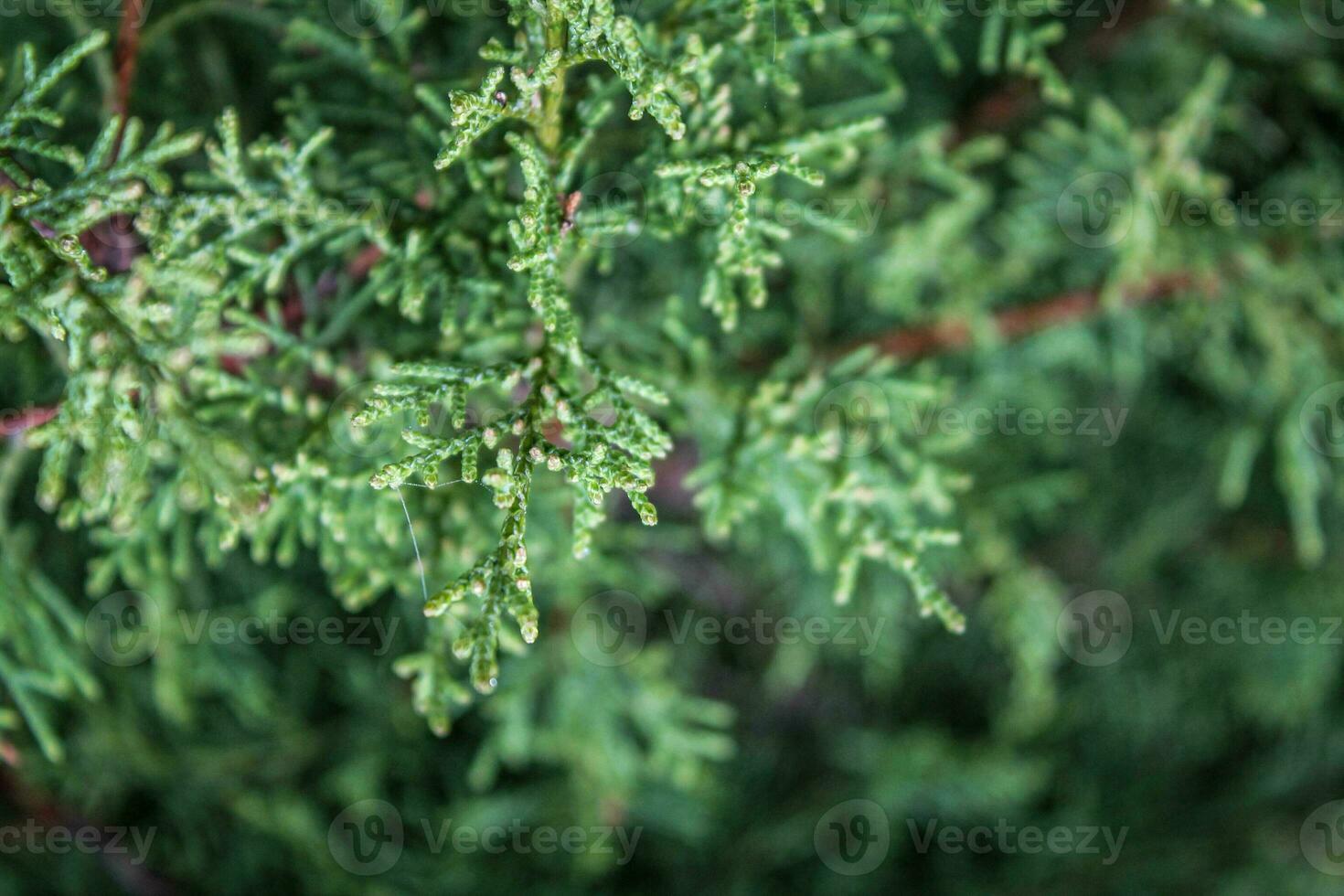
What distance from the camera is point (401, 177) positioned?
1891 mm

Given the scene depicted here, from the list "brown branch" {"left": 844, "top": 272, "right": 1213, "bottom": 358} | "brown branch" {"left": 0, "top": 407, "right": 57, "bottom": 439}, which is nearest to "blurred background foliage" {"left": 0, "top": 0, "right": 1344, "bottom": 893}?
"brown branch" {"left": 844, "top": 272, "right": 1213, "bottom": 358}

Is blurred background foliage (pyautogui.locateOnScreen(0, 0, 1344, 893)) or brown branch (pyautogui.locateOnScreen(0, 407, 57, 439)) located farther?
blurred background foliage (pyautogui.locateOnScreen(0, 0, 1344, 893))

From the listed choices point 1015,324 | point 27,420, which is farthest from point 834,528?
point 27,420

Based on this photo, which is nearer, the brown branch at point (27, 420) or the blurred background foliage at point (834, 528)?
the brown branch at point (27, 420)

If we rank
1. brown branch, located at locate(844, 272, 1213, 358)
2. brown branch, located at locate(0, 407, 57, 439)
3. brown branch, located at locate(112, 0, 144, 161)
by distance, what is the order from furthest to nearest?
1. brown branch, located at locate(844, 272, 1213, 358)
2. brown branch, located at locate(112, 0, 144, 161)
3. brown branch, located at locate(0, 407, 57, 439)

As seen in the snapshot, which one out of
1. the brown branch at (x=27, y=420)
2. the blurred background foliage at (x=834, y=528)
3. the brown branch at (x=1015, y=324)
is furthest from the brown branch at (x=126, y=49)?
the brown branch at (x=1015, y=324)

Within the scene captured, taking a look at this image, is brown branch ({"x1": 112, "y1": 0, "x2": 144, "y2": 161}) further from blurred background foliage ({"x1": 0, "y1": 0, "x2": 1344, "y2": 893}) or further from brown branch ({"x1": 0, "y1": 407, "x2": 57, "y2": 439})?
brown branch ({"x1": 0, "y1": 407, "x2": 57, "y2": 439})

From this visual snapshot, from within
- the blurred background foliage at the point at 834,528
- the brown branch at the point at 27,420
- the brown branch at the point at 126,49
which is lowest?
the blurred background foliage at the point at 834,528

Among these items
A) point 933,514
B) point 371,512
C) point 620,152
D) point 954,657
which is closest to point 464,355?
point 371,512

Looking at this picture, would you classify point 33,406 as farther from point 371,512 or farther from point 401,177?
point 401,177

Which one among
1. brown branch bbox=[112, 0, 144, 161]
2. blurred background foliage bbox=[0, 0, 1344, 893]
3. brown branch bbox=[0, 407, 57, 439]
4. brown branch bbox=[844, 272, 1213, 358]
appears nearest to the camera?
brown branch bbox=[0, 407, 57, 439]

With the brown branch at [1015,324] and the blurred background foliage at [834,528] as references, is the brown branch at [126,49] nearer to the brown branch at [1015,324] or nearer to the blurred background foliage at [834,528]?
the blurred background foliage at [834,528]

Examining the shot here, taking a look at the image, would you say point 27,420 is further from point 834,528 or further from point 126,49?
point 834,528

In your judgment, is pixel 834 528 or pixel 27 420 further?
pixel 834 528
